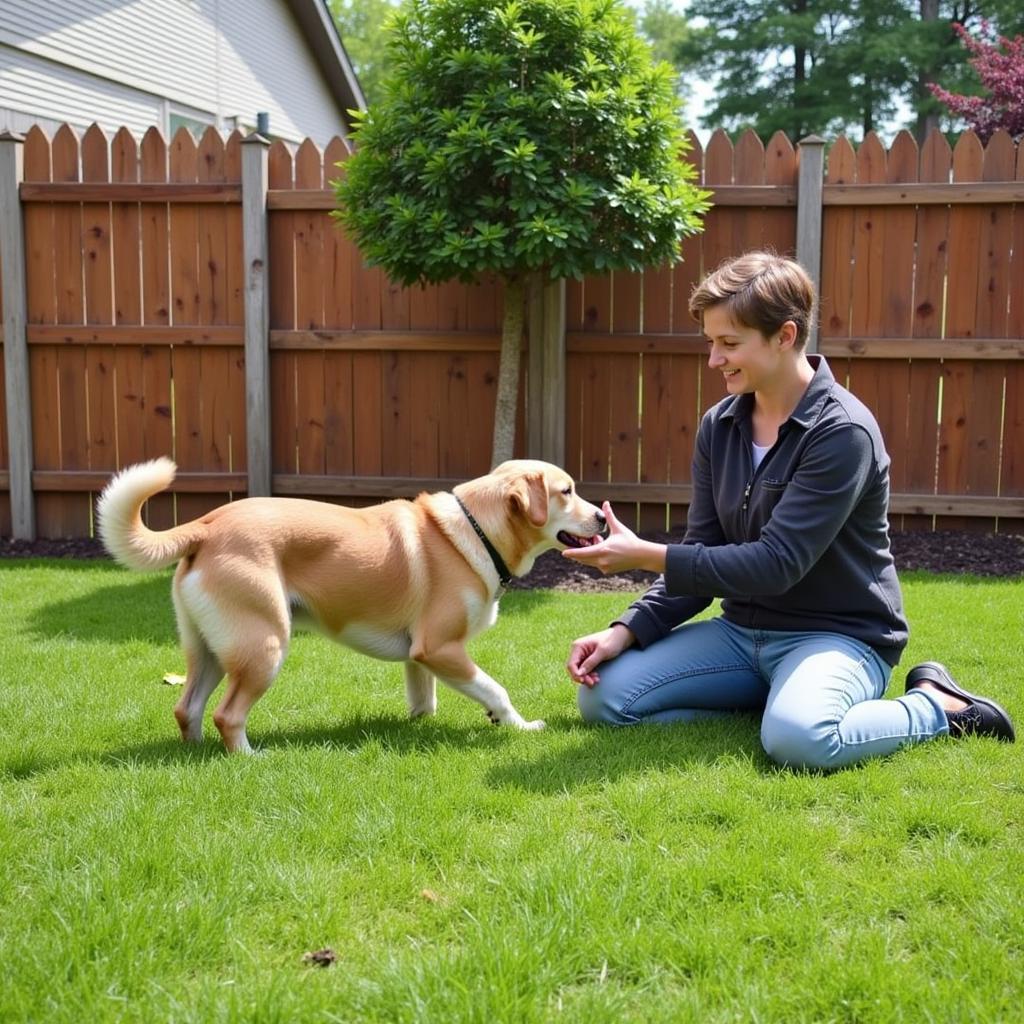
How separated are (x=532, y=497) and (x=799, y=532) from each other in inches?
43.0

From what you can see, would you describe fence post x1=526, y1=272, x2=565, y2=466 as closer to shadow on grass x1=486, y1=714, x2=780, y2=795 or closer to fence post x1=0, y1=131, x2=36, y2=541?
fence post x1=0, y1=131, x2=36, y2=541

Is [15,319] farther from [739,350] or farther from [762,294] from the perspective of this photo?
[762,294]

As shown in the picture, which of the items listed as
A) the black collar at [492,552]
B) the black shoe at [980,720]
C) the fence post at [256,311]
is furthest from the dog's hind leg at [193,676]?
the fence post at [256,311]

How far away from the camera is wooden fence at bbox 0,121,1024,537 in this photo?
7.80 m

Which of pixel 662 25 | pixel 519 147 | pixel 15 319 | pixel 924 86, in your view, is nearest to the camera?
pixel 519 147

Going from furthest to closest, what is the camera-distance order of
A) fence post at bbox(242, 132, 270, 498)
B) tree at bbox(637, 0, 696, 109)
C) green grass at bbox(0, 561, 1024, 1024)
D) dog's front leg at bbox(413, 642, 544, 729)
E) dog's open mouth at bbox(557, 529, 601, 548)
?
tree at bbox(637, 0, 696, 109) < fence post at bbox(242, 132, 270, 498) < dog's open mouth at bbox(557, 529, 601, 548) < dog's front leg at bbox(413, 642, 544, 729) < green grass at bbox(0, 561, 1024, 1024)

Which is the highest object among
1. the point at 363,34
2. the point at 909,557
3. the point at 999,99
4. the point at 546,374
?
the point at 363,34

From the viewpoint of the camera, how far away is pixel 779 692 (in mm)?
3779

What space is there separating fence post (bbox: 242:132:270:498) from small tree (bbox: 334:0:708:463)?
1.17 m

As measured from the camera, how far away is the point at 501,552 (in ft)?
14.4

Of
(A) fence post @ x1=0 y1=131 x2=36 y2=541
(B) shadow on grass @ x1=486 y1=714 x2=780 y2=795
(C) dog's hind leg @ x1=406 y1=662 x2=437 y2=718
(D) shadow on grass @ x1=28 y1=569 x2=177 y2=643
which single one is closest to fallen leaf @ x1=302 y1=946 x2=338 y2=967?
(B) shadow on grass @ x1=486 y1=714 x2=780 y2=795

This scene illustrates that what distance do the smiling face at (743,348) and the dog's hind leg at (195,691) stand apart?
214 cm

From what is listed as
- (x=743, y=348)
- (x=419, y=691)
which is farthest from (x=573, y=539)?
(x=743, y=348)

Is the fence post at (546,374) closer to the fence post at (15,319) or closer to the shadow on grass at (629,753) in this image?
the fence post at (15,319)
